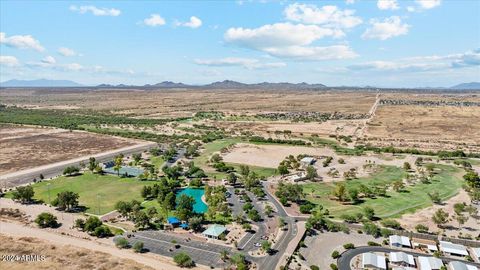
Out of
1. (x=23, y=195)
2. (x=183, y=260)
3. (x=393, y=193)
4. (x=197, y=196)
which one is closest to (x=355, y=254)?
(x=183, y=260)

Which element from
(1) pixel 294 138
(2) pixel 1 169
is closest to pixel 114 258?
(2) pixel 1 169

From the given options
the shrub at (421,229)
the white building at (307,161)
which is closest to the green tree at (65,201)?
the white building at (307,161)

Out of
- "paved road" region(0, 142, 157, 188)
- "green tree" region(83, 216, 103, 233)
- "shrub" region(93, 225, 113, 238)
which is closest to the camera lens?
"shrub" region(93, 225, 113, 238)

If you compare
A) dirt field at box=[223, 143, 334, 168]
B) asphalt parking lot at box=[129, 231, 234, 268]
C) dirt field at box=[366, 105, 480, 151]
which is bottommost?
asphalt parking lot at box=[129, 231, 234, 268]

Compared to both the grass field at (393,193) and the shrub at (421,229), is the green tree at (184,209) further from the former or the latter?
the shrub at (421,229)

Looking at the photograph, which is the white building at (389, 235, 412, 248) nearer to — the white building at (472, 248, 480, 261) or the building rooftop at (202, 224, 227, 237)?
the white building at (472, 248, 480, 261)

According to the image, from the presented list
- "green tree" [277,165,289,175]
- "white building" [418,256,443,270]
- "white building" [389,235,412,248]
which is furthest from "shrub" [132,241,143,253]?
"green tree" [277,165,289,175]
